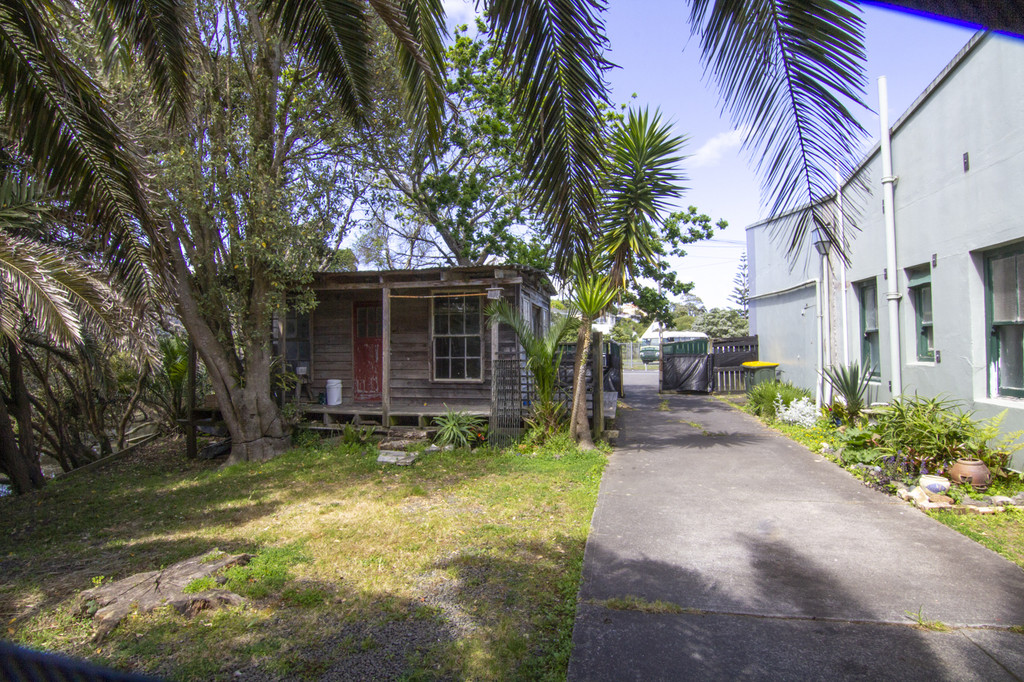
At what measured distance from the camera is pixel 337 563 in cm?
471

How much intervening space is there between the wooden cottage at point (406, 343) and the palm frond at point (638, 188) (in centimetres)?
336

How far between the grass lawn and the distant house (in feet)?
11.3

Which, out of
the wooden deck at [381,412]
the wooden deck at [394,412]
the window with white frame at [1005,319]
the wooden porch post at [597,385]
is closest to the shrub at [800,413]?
the wooden deck at [394,412]

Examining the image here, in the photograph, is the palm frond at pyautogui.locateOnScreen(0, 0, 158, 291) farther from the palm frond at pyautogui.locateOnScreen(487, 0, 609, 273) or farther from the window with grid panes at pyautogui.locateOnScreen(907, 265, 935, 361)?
the window with grid panes at pyautogui.locateOnScreen(907, 265, 935, 361)

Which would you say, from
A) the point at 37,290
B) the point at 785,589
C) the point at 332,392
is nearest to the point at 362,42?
the point at 37,290

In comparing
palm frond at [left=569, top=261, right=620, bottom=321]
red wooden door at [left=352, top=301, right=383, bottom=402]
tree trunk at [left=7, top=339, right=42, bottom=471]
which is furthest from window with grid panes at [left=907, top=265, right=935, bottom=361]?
tree trunk at [left=7, top=339, right=42, bottom=471]

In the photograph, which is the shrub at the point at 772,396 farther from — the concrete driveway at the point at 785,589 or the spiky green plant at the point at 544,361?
the concrete driveway at the point at 785,589

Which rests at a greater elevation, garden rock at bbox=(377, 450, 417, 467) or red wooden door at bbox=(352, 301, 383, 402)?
red wooden door at bbox=(352, 301, 383, 402)

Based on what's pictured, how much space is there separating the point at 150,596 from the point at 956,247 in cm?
826

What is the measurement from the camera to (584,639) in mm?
3332

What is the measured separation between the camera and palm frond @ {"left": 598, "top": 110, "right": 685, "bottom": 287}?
5.09m

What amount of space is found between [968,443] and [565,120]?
574cm

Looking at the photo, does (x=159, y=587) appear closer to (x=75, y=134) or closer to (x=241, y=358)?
(x=75, y=134)

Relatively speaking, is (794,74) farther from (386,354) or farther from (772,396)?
(772,396)
